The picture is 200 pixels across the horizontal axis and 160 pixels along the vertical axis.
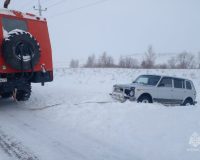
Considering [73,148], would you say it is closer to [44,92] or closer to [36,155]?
[36,155]

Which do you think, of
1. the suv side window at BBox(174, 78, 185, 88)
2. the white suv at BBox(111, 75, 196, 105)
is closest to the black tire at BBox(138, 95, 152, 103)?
the white suv at BBox(111, 75, 196, 105)

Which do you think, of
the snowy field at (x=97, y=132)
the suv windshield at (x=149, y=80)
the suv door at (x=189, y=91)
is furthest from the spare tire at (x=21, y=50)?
the suv door at (x=189, y=91)

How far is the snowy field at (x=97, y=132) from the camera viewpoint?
607cm

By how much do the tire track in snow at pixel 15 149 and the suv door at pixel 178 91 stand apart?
31.5 feet

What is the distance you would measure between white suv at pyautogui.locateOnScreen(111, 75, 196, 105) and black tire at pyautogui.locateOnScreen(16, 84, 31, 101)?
3772mm

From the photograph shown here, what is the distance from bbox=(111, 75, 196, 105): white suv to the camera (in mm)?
12883

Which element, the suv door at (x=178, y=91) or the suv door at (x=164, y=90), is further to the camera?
the suv door at (x=178, y=91)

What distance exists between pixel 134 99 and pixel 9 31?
578 cm

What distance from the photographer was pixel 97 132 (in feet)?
25.1

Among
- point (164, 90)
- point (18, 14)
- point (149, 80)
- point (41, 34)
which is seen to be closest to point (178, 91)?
point (164, 90)

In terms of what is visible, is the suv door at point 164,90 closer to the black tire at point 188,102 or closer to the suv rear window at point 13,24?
the black tire at point 188,102

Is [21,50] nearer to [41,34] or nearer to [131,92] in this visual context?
[41,34]

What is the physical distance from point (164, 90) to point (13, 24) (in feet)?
24.4

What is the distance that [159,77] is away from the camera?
14.2 meters
